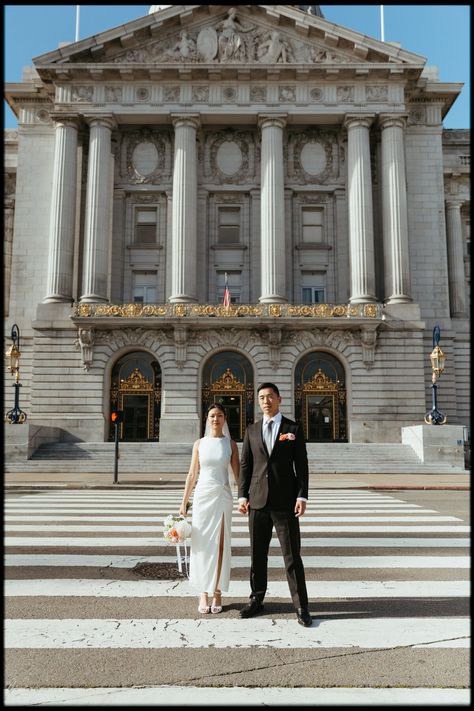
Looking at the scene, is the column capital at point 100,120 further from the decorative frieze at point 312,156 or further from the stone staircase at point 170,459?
the stone staircase at point 170,459

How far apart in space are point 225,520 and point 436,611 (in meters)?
2.16

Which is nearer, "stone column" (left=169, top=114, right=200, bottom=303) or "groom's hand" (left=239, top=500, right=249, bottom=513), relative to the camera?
"groom's hand" (left=239, top=500, right=249, bottom=513)

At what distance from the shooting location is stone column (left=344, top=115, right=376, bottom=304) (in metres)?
38.3

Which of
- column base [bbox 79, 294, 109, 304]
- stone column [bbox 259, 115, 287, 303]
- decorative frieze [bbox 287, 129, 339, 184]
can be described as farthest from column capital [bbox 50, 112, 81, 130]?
decorative frieze [bbox 287, 129, 339, 184]

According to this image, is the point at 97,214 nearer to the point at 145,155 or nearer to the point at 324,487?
the point at 145,155

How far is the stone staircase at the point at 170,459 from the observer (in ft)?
96.6

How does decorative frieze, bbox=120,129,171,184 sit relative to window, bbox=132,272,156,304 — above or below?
above

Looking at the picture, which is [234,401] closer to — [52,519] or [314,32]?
[314,32]

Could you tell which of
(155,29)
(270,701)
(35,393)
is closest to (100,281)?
(35,393)

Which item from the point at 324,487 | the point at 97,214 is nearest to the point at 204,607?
the point at 324,487

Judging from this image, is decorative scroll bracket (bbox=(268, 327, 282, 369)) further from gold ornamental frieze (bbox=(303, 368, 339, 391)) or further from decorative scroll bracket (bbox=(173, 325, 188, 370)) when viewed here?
decorative scroll bracket (bbox=(173, 325, 188, 370))

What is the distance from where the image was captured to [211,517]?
642 cm

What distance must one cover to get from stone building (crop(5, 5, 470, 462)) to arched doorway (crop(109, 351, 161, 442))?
4.6 inches

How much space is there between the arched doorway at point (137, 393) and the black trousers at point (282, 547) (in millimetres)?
31867
